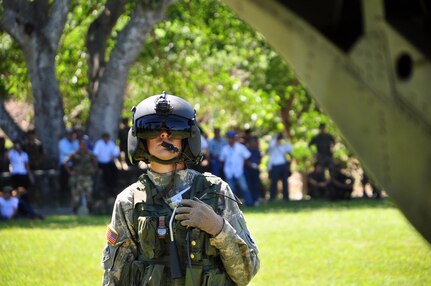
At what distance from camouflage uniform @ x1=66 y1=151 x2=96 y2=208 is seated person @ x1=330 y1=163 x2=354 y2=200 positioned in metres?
6.56

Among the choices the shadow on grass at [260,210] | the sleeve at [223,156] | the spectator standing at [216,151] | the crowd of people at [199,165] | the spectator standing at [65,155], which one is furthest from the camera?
the spectator standing at [216,151]

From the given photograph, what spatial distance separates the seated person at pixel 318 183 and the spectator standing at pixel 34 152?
6.64 m

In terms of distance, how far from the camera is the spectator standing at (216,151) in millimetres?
29053

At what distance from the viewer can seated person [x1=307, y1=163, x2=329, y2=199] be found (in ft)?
96.4

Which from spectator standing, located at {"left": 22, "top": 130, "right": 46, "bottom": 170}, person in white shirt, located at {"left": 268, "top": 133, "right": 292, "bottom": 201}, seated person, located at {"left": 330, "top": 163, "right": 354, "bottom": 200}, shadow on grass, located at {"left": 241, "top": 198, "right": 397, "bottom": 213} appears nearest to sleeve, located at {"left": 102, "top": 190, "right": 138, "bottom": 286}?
shadow on grass, located at {"left": 241, "top": 198, "right": 397, "bottom": 213}

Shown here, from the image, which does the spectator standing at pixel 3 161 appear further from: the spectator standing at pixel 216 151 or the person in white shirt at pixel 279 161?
the person in white shirt at pixel 279 161

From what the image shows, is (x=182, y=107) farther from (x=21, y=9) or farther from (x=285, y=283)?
(x=21, y=9)

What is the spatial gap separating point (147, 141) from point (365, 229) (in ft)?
46.2

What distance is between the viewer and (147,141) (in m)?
6.57

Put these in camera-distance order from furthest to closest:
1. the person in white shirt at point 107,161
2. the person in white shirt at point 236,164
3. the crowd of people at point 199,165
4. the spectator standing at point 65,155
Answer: the person in white shirt at point 236,164 < the spectator standing at point 65,155 < the person in white shirt at point 107,161 < the crowd of people at point 199,165

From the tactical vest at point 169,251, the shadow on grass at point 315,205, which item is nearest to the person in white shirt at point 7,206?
the shadow on grass at point 315,205

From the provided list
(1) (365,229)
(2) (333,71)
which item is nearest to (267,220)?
(1) (365,229)

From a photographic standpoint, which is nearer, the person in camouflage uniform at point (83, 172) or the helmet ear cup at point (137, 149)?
the helmet ear cup at point (137, 149)

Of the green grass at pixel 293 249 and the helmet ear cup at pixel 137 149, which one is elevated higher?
the helmet ear cup at pixel 137 149
